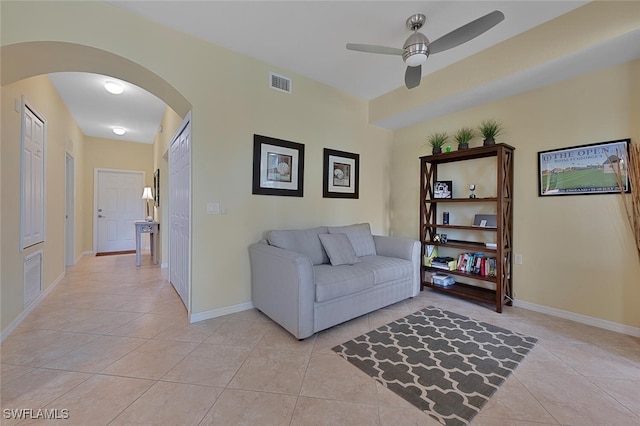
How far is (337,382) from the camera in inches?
66.1

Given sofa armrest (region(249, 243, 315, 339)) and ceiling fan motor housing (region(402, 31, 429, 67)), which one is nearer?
ceiling fan motor housing (region(402, 31, 429, 67))

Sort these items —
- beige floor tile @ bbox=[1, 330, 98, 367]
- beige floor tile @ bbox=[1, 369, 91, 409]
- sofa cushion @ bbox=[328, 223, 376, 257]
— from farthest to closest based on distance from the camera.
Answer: sofa cushion @ bbox=[328, 223, 376, 257]
beige floor tile @ bbox=[1, 330, 98, 367]
beige floor tile @ bbox=[1, 369, 91, 409]

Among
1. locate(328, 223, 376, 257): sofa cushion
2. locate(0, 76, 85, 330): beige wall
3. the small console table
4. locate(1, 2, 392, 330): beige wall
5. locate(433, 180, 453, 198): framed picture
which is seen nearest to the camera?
locate(1, 2, 392, 330): beige wall

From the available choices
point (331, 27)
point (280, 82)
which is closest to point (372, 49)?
point (331, 27)

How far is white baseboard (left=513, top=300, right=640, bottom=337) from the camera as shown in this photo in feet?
7.65

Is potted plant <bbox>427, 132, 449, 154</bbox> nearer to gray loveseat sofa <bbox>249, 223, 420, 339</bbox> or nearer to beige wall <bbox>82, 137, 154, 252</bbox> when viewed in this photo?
gray loveseat sofa <bbox>249, 223, 420, 339</bbox>

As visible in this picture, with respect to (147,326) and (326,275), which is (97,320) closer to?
(147,326)

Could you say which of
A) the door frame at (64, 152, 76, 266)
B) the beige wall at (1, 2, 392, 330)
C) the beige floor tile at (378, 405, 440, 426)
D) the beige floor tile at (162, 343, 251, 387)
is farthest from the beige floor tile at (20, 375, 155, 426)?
the door frame at (64, 152, 76, 266)

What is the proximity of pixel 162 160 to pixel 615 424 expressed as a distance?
6.03m

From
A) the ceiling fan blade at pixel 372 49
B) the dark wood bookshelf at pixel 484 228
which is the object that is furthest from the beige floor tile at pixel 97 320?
the dark wood bookshelf at pixel 484 228

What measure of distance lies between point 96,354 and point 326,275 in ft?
6.15

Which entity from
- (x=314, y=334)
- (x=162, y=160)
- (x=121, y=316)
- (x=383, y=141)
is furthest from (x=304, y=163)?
(x=162, y=160)

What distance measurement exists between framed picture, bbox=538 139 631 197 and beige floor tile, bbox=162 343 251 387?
11.2 feet

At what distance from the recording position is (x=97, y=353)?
198cm
